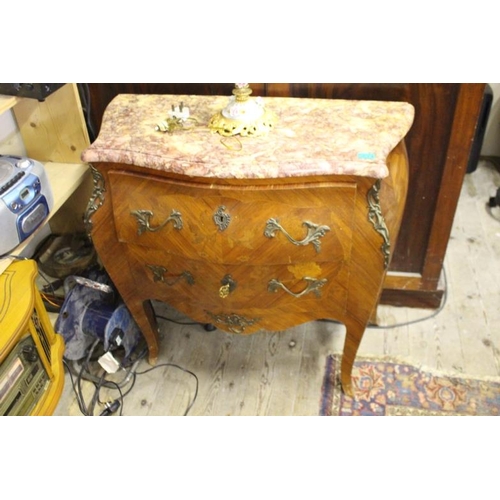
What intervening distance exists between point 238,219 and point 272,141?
188mm

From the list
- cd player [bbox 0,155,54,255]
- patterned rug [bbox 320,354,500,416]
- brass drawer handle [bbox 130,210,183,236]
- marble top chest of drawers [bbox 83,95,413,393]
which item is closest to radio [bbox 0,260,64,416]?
cd player [bbox 0,155,54,255]

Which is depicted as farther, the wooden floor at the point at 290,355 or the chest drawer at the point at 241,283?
the wooden floor at the point at 290,355

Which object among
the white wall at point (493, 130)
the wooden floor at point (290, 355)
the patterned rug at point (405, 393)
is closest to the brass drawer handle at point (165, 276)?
the wooden floor at point (290, 355)

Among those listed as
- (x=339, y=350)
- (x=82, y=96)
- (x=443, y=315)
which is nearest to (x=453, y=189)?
(x=443, y=315)

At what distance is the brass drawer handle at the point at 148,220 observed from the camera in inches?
50.1

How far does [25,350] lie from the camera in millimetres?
1365

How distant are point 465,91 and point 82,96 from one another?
103 centimetres

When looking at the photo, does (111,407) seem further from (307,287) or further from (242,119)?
(242,119)

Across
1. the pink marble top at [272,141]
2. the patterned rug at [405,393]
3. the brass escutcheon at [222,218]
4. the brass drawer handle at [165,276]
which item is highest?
the pink marble top at [272,141]

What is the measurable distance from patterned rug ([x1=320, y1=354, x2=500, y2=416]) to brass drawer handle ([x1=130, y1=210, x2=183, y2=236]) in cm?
74

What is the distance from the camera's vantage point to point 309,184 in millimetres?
1195

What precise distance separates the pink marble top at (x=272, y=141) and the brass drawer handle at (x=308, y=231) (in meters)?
0.11

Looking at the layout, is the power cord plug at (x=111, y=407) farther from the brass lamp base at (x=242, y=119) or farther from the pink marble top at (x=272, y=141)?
the brass lamp base at (x=242, y=119)

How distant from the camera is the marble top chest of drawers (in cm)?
120
